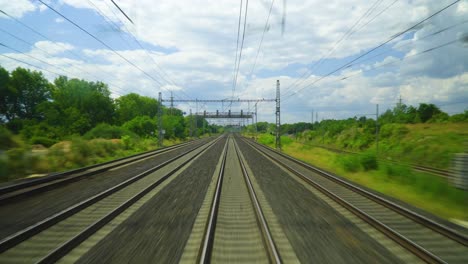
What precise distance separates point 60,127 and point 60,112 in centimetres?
566

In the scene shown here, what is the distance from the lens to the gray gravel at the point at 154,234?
5617 millimetres

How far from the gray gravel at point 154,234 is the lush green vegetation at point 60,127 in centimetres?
1082

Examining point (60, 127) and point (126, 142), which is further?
point (60, 127)

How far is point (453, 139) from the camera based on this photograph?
92.7 feet

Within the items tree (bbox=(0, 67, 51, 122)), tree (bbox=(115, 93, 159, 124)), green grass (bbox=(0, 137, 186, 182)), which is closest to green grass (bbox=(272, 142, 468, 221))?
green grass (bbox=(0, 137, 186, 182))

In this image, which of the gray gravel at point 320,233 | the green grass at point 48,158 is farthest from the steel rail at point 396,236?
the green grass at point 48,158

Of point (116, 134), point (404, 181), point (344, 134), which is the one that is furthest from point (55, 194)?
point (344, 134)

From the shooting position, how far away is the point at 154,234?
691cm

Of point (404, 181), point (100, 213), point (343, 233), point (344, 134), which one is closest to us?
point (343, 233)

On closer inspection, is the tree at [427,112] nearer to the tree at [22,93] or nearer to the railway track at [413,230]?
the railway track at [413,230]

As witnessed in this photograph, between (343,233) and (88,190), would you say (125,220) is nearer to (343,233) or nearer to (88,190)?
(88,190)

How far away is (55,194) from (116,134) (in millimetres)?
39607

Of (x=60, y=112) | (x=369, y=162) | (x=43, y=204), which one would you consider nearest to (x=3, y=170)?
(x=43, y=204)

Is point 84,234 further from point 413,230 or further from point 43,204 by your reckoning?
point 413,230
